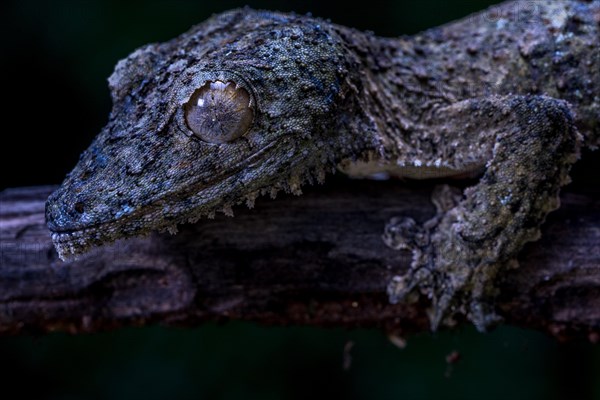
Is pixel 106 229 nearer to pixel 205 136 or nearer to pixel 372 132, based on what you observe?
pixel 205 136

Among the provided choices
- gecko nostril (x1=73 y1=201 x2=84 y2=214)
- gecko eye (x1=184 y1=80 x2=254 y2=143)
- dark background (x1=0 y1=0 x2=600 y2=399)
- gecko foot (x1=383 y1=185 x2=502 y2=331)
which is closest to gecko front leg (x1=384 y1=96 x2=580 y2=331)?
gecko foot (x1=383 y1=185 x2=502 y2=331)

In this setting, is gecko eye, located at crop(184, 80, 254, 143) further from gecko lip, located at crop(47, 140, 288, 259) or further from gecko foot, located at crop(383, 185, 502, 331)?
gecko foot, located at crop(383, 185, 502, 331)

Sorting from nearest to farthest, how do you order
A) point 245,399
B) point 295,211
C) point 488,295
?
point 488,295 → point 295,211 → point 245,399

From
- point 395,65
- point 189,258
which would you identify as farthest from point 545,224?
point 189,258

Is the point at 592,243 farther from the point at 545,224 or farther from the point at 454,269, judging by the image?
the point at 454,269

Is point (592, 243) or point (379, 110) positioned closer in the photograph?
point (592, 243)

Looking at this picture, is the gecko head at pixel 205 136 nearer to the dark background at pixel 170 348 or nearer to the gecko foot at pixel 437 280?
the gecko foot at pixel 437 280
